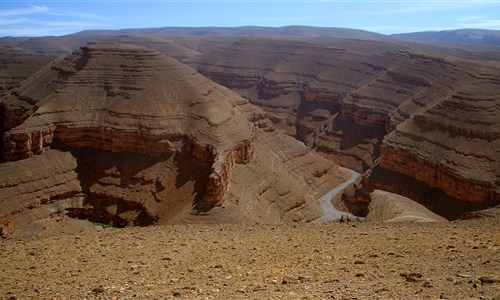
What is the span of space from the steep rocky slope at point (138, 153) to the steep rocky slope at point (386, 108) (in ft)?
40.4

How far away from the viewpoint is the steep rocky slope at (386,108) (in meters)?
51.9

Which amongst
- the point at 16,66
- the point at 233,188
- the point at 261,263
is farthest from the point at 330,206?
the point at 16,66

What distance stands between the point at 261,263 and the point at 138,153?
33460 mm

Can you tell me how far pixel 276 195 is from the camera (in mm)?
47406

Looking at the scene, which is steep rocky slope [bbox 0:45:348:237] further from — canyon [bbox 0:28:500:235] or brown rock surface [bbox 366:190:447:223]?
brown rock surface [bbox 366:190:447:223]

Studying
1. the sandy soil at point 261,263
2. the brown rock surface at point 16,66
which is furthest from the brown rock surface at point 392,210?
the brown rock surface at point 16,66

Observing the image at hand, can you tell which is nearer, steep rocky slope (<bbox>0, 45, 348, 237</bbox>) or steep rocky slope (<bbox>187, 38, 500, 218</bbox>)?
steep rocky slope (<bbox>0, 45, 348, 237</bbox>)

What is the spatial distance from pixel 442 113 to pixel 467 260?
155 feet

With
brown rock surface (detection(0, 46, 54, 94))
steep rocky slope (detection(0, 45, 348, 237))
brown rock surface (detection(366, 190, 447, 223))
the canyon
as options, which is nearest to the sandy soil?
brown rock surface (detection(366, 190, 447, 223))

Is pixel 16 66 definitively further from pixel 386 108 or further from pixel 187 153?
pixel 386 108

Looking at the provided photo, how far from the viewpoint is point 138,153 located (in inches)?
1895

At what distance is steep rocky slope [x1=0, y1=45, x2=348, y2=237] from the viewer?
42531mm

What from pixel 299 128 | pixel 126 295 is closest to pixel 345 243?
pixel 126 295

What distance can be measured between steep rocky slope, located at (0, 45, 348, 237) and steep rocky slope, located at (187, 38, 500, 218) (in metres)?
12.3
